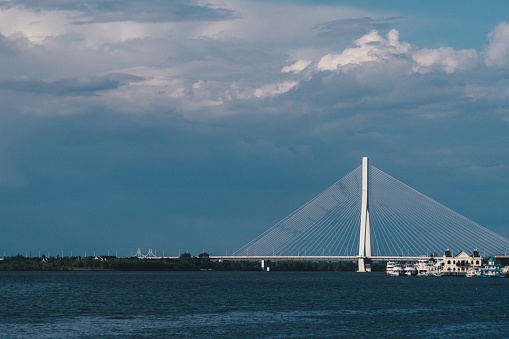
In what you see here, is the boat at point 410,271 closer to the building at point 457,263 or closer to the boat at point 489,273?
the building at point 457,263

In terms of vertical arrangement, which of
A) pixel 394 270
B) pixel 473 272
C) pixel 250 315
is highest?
pixel 394 270

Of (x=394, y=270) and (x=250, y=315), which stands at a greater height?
(x=394, y=270)

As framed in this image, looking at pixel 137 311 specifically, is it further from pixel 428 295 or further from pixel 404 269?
pixel 404 269

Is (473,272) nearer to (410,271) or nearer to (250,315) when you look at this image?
(410,271)

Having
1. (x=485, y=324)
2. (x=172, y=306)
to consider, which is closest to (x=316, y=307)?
(x=172, y=306)

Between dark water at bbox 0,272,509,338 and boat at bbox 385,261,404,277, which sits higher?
boat at bbox 385,261,404,277

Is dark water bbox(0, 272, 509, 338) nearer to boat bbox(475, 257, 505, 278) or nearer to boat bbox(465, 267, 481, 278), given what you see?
boat bbox(475, 257, 505, 278)

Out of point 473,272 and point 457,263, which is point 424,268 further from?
point 473,272

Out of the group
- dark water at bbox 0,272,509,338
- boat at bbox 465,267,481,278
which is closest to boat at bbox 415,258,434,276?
boat at bbox 465,267,481,278

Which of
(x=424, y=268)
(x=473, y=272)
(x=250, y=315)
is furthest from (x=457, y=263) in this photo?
(x=250, y=315)

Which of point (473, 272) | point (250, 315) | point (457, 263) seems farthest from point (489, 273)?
point (250, 315)

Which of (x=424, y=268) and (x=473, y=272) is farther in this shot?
(x=424, y=268)

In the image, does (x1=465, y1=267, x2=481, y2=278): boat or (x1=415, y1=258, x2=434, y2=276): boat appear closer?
(x1=465, y1=267, x2=481, y2=278): boat

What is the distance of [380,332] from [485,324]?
8.04m
